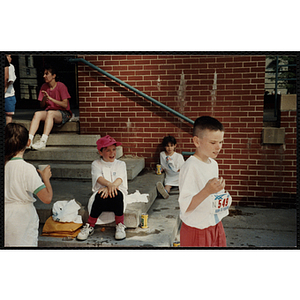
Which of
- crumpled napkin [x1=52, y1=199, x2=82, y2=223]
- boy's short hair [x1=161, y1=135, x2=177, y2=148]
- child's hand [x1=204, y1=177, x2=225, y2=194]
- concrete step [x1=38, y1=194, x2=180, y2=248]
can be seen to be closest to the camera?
child's hand [x1=204, y1=177, x2=225, y2=194]

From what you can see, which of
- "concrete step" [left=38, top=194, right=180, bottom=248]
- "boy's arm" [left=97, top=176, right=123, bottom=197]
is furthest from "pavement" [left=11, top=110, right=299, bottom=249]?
"boy's arm" [left=97, top=176, right=123, bottom=197]

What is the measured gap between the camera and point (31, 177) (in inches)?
110

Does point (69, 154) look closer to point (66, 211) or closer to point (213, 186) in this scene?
point (66, 211)

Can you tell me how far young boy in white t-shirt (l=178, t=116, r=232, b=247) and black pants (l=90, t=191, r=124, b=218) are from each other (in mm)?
701

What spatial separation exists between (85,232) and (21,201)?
0.69 m

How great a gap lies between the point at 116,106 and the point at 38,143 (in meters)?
1.02

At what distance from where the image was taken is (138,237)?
3.09 m

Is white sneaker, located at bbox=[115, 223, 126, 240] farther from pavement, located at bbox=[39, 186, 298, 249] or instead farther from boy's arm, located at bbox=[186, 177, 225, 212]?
boy's arm, located at bbox=[186, 177, 225, 212]

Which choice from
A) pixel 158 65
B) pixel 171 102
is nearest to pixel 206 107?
pixel 171 102

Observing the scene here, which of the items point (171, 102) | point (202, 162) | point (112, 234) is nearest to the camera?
point (202, 162)

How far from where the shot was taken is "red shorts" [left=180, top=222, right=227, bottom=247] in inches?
106

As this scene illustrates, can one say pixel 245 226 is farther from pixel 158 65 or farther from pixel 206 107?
pixel 158 65

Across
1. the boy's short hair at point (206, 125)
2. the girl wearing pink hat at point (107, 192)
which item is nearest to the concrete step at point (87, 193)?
the girl wearing pink hat at point (107, 192)

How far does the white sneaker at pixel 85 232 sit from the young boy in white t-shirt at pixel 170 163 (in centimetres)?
90
